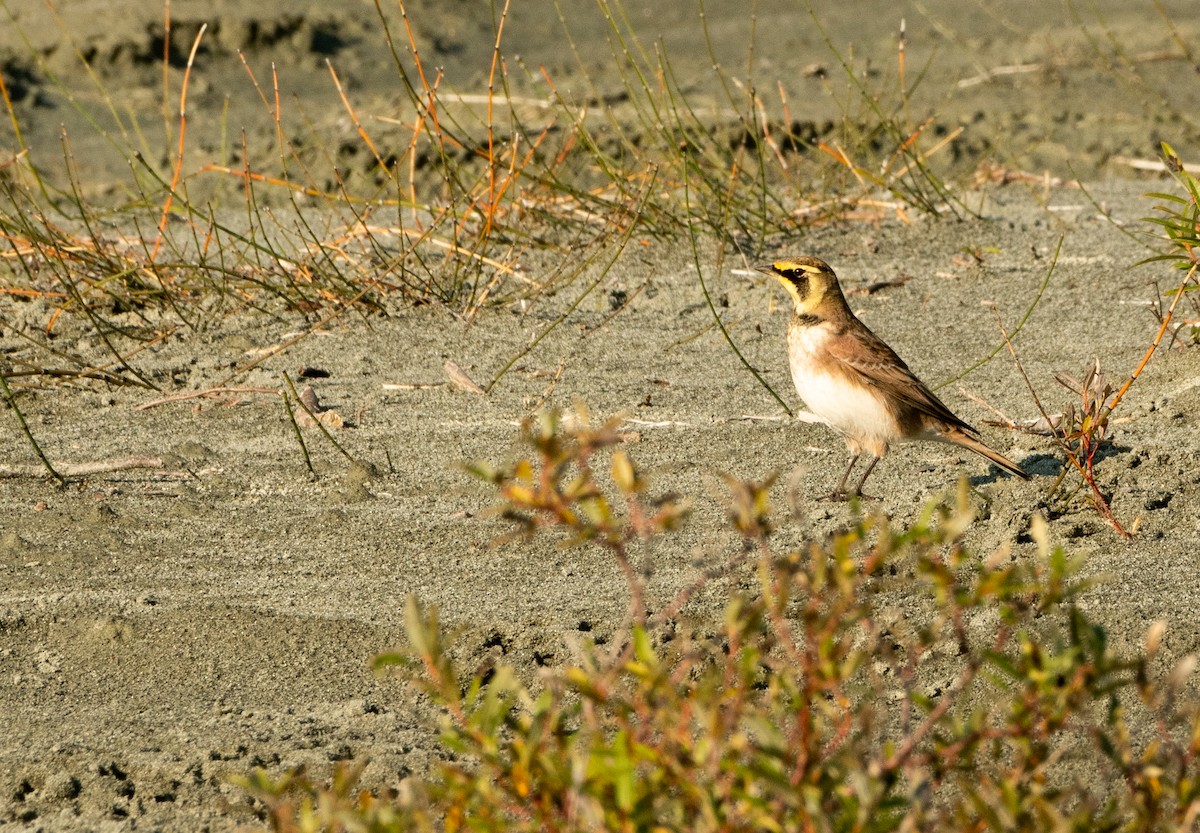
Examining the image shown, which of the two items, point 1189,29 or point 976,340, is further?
point 1189,29

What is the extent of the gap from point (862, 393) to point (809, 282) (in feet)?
1.68

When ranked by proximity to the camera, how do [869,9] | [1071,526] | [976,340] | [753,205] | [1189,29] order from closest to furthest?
[1071,526]
[976,340]
[753,205]
[1189,29]
[869,9]

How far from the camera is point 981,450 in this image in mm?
3918

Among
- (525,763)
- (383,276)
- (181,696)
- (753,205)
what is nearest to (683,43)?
(753,205)

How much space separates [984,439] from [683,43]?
7.05 m

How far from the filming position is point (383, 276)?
507 cm

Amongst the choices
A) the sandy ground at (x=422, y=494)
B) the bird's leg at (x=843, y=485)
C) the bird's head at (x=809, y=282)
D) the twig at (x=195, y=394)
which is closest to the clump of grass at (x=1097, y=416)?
the sandy ground at (x=422, y=494)

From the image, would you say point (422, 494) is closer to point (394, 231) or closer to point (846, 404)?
point (846, 404)

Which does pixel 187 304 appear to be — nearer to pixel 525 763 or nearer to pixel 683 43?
pixel 525 763

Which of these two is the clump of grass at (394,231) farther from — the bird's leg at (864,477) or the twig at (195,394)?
the bird's leg at (864,477)

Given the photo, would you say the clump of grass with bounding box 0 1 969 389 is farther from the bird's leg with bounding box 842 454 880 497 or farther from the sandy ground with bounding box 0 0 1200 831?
the bird's leg with bounding box 842 454 880 497

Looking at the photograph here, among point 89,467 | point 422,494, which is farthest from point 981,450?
point 89,467

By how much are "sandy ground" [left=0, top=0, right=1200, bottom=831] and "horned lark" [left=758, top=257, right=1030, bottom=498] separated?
0.12 meters

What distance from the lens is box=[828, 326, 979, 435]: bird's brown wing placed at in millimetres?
3982
